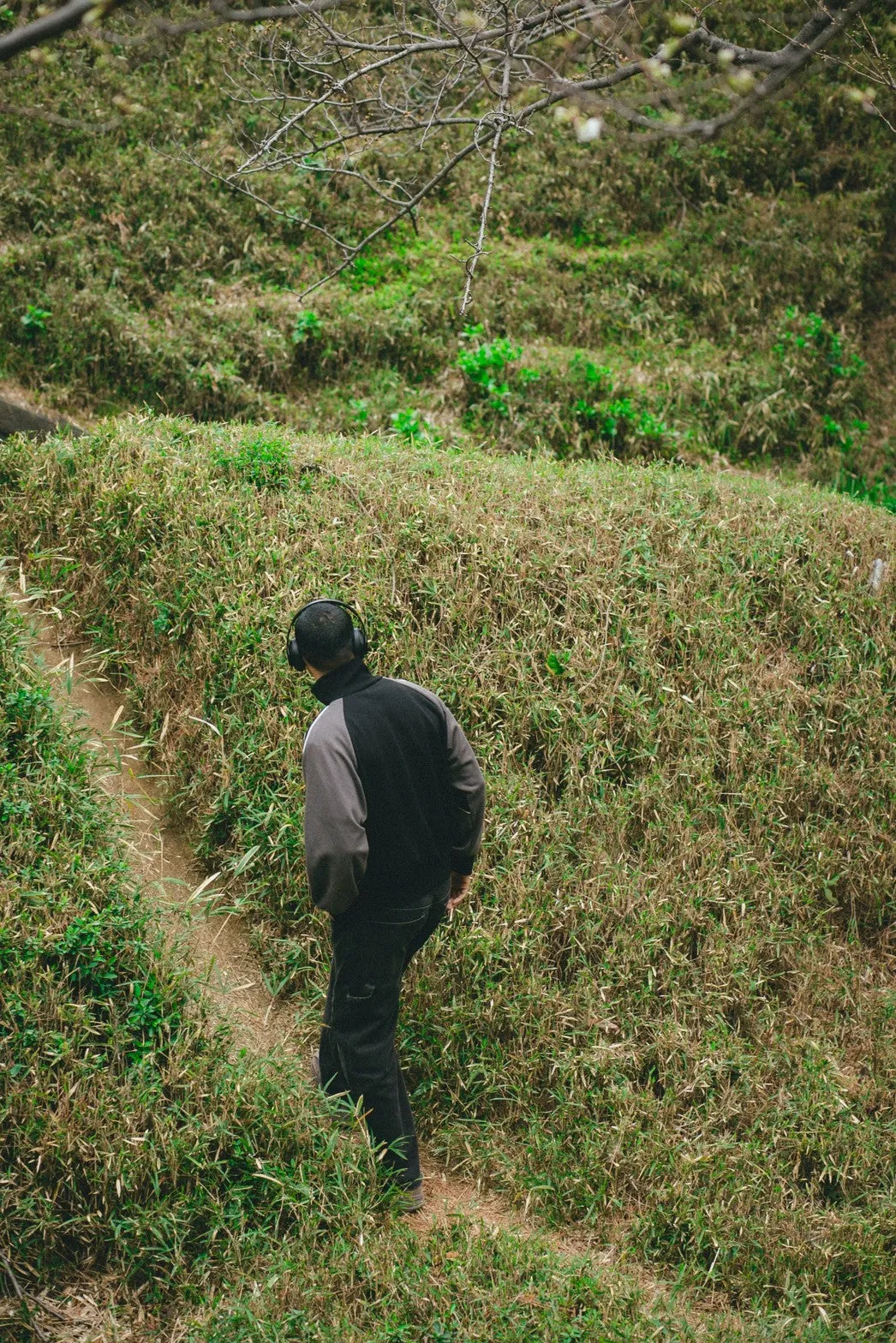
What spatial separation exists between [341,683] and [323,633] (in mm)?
221

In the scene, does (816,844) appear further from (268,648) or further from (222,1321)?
(222,1321)

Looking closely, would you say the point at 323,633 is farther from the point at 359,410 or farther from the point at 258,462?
the point at 359,410

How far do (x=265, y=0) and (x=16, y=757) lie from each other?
11.5m

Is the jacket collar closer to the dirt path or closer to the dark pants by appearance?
the dark pants

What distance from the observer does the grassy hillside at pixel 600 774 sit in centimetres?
415

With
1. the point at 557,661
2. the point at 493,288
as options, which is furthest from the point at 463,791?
the point at 493,288

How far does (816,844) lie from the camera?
5465 mm

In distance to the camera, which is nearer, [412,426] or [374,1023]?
[374,1023]

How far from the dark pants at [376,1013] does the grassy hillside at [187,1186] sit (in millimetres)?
151

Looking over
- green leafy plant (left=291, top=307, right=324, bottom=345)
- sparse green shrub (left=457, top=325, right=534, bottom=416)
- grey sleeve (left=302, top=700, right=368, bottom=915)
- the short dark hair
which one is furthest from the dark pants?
green leafy plant (left=291, top=307, right=324, bottom=345)

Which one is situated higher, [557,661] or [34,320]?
[34,320]

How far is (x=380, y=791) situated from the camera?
3578 millimetres

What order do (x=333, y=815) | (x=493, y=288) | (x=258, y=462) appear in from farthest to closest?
(x=493, y=288) < (x=258, y=462) < (x=333, y=815)

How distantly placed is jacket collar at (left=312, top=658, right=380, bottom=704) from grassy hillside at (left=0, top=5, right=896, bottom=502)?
5.05 m
